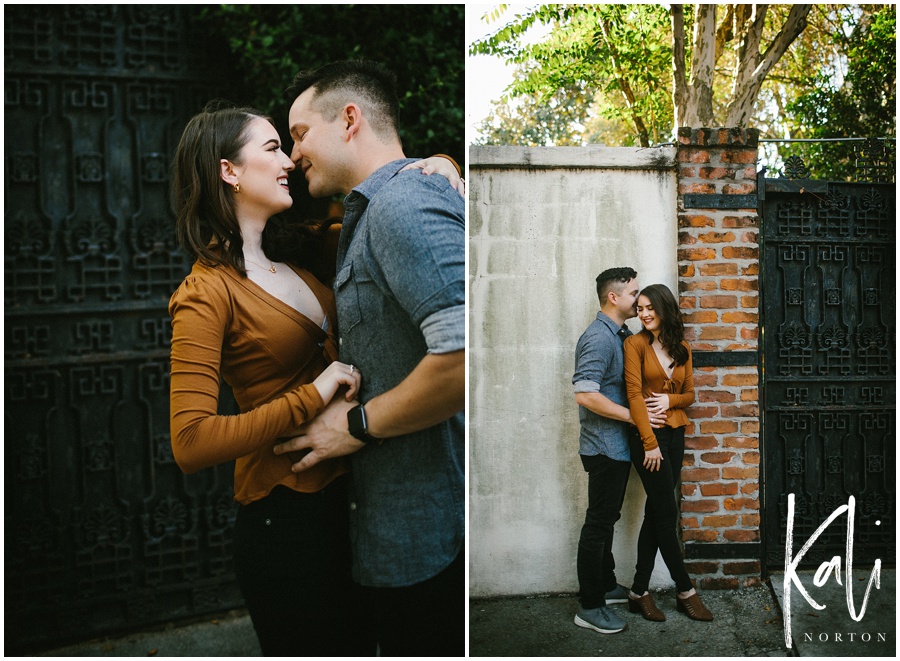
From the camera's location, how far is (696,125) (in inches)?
79.5

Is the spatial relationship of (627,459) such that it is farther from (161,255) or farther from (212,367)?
(161,255)

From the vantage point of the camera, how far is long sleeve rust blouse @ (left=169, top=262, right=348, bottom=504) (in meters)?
1.39

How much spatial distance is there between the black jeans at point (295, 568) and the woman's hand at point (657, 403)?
0.89 m

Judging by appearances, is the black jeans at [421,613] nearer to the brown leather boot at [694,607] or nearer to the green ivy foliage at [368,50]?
the brown leather boot at [694,607]

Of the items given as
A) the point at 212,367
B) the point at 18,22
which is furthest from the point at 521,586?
the point at 18,22

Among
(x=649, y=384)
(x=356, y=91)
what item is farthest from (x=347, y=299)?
(x=649, y=384)

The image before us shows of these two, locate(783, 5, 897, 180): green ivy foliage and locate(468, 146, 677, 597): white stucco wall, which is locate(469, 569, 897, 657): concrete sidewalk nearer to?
locate(468, 146, 677, 597): white stucco wall

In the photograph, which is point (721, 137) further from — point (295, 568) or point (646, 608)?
point (295, 568)

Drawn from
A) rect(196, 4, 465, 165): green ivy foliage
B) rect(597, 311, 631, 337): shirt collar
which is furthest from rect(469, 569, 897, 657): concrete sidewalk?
rect(196, 4, 465, 165): green ivy foliage

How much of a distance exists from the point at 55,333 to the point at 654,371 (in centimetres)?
238

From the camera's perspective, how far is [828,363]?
2.05 metres

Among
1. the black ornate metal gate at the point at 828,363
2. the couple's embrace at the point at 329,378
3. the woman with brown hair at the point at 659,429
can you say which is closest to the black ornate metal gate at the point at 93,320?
the couple's embrace at the point at 329,378

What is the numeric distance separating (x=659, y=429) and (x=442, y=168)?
37.7 inches

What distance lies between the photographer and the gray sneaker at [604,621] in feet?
6.59
